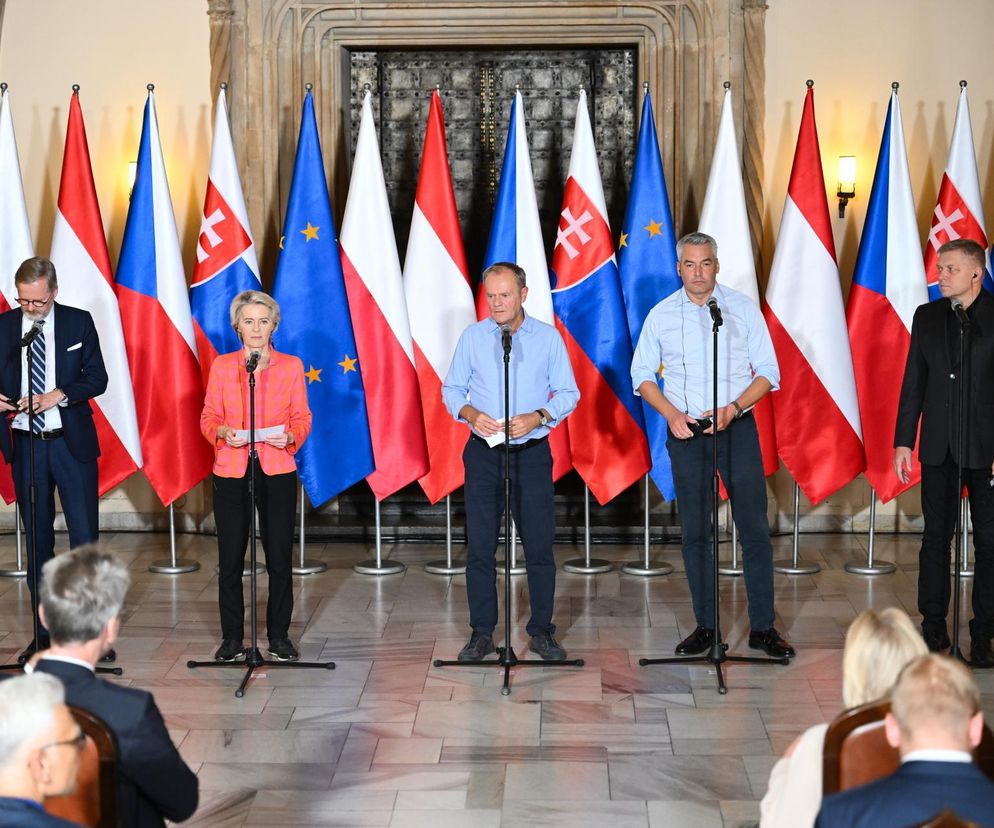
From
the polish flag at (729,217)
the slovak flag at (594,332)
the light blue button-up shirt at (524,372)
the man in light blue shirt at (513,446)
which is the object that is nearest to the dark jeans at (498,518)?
the man in light blue shirt at (513,446)

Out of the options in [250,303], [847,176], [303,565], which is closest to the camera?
[250,303]

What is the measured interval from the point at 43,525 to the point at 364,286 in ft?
7.64

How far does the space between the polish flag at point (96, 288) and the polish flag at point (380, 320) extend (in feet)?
4.28

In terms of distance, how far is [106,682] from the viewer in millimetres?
2855

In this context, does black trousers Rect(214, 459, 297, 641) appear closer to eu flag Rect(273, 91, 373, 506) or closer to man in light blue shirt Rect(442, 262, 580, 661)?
man in light blue shirt Rect(442, 262, 580, 661)

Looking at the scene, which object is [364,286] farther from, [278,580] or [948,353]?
[948,353]

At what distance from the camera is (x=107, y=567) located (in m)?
2.91

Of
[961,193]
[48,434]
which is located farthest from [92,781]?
[961,193]

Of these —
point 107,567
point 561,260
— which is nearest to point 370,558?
point 561,260

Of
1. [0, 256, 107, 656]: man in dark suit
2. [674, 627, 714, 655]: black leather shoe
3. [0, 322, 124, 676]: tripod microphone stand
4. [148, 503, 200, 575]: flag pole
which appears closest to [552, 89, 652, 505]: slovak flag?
[674, 627, 714, 655]: black leather shoe

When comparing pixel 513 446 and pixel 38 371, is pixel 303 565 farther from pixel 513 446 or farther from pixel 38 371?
pixel 513 446

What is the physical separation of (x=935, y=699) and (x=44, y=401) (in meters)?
4.36

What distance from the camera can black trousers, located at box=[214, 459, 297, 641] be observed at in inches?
226

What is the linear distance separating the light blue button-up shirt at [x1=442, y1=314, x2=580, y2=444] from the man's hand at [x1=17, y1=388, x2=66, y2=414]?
1650 mm
